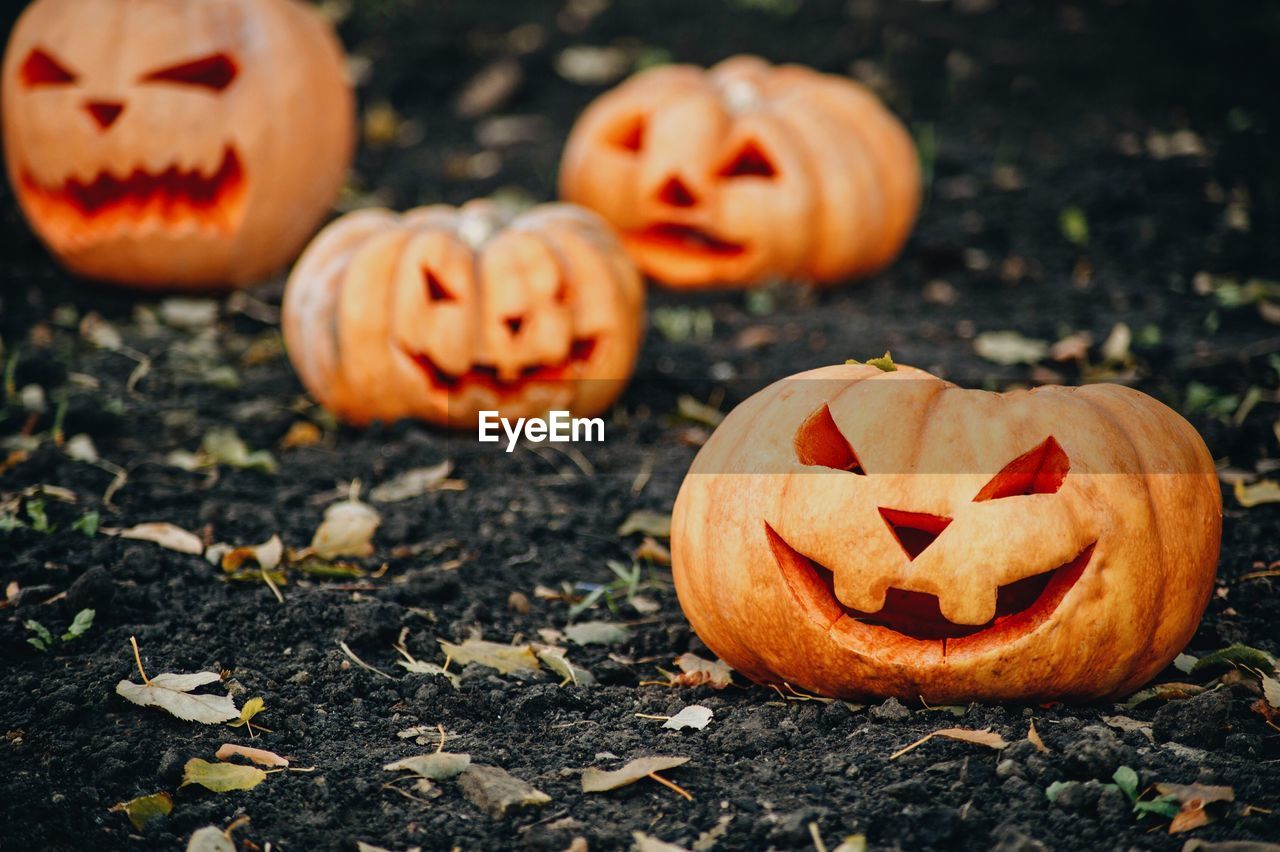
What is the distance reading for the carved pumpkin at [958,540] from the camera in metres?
2.24

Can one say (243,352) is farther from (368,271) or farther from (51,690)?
(51,690)

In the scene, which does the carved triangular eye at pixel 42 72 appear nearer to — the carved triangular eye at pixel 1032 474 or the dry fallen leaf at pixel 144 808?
the dry fallen leaf at pixel 144 808

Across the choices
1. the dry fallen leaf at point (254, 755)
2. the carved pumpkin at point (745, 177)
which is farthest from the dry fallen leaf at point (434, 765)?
the carved pumpkin at point (745, 177)

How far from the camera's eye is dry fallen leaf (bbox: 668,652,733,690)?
8.50 ft

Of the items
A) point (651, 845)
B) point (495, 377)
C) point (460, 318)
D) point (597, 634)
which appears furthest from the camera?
point (495, 377)

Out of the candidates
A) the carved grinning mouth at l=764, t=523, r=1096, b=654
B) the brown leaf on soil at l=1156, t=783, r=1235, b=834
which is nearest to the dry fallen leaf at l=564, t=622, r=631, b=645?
the carved grinning mouth at l=764, t=523, r=1096, b=654

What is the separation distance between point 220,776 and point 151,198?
3.20 metres

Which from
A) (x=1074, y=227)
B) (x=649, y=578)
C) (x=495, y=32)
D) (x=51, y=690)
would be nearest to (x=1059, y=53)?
(x=1074, y=227)

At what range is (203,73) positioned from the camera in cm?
488

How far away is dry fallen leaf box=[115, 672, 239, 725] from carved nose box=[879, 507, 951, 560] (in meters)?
1.23

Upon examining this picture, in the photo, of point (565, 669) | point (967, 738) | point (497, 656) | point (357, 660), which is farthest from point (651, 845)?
point (357, 660)

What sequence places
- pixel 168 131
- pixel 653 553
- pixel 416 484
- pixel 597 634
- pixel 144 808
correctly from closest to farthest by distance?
1. pixel 144 808
2. pixel 597 634
3. pixel 653 553
4. pixel 416 484
5. pixel 168 131

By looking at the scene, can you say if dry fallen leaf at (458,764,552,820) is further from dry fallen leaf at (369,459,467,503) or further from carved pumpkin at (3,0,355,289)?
carved pumpkin at (3,0,355,289)

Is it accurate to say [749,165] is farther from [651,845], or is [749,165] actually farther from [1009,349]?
[651,845]
